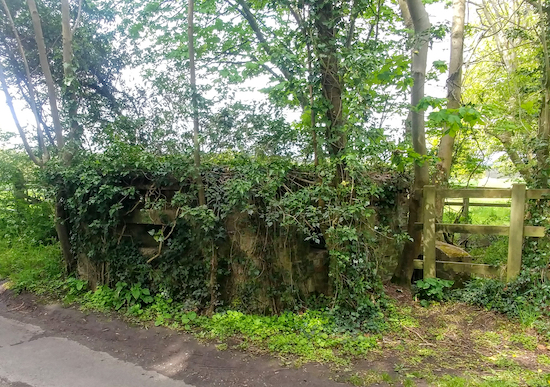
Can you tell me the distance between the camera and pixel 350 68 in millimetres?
4371

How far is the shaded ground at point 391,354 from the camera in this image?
3295 millimetres

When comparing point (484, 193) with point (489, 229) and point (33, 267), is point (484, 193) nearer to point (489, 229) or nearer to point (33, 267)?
point (489, 229)

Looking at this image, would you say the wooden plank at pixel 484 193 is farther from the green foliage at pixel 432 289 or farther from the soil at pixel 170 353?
the soil at pixel 170 353

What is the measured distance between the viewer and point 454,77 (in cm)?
682

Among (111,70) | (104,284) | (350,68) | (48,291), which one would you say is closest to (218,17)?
(111,70)

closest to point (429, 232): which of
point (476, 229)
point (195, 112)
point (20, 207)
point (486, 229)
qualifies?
point (476, 229)

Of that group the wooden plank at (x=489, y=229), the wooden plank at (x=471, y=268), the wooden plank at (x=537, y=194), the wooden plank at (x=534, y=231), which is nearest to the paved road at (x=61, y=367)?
the wooden plank at (x=471, y=268)

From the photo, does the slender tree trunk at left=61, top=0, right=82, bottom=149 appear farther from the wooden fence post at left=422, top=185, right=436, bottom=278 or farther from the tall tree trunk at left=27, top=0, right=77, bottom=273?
the wooden fence post at left=422, top=185, right=436, bottom=278

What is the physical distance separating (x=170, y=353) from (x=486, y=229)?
15.1 feet

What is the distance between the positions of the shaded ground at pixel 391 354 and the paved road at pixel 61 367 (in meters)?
0.12

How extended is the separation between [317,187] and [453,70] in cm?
470

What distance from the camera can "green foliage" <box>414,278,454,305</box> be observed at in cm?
511

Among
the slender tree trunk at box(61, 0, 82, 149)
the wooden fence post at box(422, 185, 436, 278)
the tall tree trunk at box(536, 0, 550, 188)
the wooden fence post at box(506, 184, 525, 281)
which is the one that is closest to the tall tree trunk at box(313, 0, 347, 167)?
the wooden fence post at box(422, 185, 436, 278)

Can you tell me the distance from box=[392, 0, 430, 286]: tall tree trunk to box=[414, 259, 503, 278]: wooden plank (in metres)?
0.32
